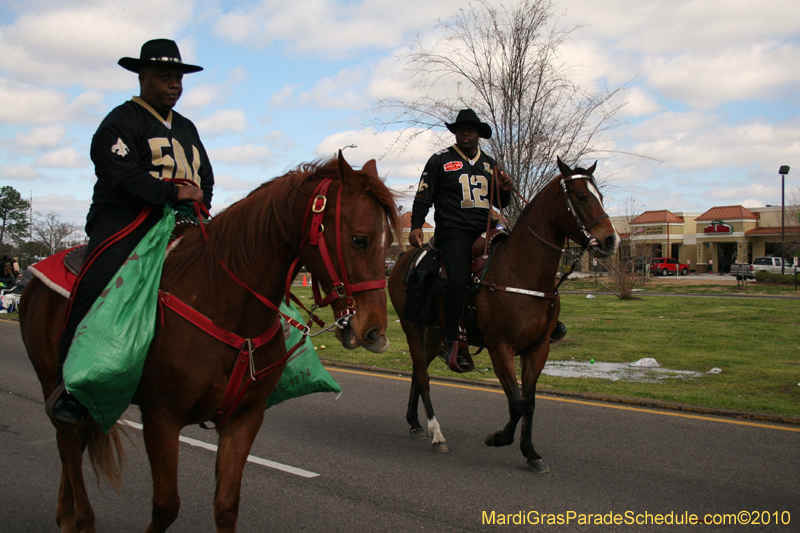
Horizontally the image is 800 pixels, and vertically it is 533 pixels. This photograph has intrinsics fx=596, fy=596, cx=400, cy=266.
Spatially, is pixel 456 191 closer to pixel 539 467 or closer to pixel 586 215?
pixel 586 215

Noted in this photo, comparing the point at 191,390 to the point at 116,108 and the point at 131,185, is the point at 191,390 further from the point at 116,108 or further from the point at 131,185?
the point at 116,108

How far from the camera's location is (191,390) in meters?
2.95

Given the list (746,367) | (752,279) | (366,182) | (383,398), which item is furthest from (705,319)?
(752,279)

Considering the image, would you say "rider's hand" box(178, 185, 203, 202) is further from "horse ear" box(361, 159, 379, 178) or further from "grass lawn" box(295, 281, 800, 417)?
"grass lawn" box(295, 281, 800, 417)

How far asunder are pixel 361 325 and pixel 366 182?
73 centimetres

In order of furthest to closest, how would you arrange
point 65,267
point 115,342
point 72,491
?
point 72,491
point 65,267
point 115,342

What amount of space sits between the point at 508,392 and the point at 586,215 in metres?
1.80

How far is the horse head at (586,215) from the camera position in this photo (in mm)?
5453

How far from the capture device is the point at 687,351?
1121 cm

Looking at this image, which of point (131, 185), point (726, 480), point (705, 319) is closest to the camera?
point (131, 185)

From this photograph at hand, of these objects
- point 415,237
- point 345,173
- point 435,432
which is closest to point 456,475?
point 435,432

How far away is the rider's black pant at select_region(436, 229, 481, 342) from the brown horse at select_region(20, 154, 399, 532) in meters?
2.89

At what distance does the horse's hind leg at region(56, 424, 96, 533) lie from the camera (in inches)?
148

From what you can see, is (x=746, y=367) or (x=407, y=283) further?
(x=746, y=367)
